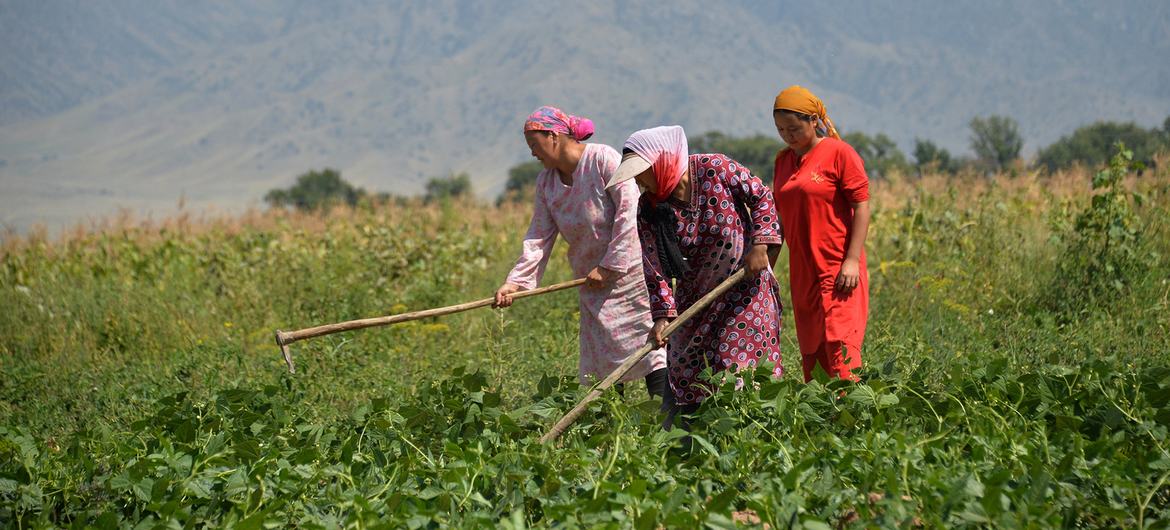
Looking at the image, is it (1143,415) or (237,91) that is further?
(237,91)

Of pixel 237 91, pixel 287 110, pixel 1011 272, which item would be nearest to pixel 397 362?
pixel 1011 272

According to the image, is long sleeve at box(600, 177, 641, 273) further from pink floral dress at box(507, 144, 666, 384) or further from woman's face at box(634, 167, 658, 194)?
woman's face at box(634, 167, 658, 194)

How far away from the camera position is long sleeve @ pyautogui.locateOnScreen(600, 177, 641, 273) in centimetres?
447

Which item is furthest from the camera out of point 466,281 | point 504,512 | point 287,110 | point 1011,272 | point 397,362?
point 287,110

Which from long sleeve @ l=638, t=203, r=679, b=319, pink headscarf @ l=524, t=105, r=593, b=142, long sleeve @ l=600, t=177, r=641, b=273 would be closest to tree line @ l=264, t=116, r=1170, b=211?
pink headscarf @ l=524, t=105, r=593, b=142

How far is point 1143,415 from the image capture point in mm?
3260

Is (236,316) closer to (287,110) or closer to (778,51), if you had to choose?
(287,110)

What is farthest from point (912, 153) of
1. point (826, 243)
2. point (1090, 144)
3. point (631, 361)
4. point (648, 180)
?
point (631, 361)

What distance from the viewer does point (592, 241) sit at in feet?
15.3

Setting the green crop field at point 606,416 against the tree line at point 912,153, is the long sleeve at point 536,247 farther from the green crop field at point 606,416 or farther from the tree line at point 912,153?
the tree line at point 912,153

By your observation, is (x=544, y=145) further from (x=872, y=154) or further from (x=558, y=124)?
(x=872, y=154)

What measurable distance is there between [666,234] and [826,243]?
2.00 ft

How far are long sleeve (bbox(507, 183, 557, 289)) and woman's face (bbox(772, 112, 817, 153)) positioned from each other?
1.05m

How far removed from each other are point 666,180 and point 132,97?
20209 cm
